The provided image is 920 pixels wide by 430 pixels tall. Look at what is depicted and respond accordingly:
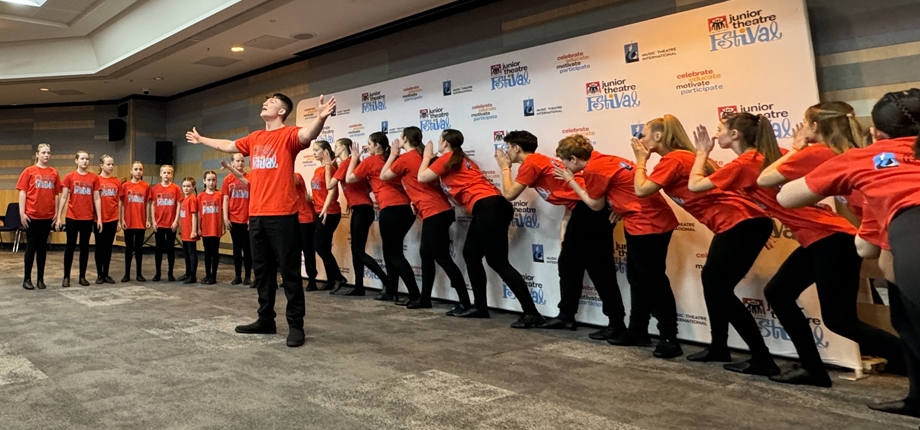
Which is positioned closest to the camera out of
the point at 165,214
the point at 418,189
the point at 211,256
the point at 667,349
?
the point at 667,349

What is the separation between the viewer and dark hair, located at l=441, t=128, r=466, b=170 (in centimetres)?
461

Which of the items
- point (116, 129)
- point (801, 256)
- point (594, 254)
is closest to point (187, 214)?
point (594, 254)

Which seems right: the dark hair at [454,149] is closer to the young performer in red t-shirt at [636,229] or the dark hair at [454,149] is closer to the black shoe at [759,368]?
the young performer in red t-shirt at [636,229]

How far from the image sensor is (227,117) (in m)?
9.35

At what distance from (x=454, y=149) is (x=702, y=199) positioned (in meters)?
2.17

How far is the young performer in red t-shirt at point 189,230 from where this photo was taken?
675cm

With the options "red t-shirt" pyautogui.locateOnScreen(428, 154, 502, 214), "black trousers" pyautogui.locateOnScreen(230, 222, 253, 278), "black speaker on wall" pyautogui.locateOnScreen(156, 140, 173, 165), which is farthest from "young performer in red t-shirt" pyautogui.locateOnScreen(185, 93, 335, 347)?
"black speaker on wall" pyautogui.locateOnScreen(156, 140, 173, 165)

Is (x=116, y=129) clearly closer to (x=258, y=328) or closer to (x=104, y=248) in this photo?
(x=104, y=248)

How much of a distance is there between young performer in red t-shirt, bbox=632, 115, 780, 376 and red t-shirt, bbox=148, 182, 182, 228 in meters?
5.89

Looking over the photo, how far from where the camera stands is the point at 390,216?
5.27 m

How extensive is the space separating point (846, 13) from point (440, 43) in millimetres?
3697

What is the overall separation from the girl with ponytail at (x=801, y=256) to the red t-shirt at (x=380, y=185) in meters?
2.91

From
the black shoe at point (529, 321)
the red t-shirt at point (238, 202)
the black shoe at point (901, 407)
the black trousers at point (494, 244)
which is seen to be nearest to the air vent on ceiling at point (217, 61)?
the red t-shirt at point (238, 202)

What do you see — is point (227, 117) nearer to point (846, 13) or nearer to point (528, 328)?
point (528, 328)
